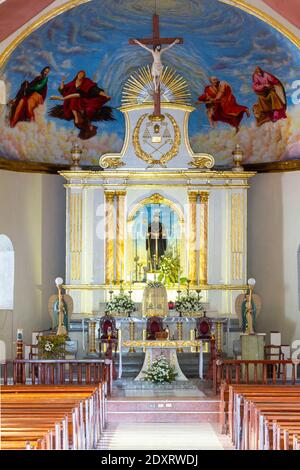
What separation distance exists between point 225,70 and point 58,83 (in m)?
4.02

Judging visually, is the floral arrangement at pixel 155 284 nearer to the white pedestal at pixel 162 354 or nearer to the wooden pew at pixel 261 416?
the white pedestal at pixel 162 354

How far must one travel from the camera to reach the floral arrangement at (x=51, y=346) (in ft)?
64.7

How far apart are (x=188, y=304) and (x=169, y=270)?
1101 millimetres

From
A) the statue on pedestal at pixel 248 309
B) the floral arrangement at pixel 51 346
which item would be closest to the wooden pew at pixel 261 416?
the floral arrangement at pixel 51 346

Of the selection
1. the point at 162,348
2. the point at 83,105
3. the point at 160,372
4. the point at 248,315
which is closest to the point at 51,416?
the point at 160,372

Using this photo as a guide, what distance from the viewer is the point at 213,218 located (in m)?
23.8

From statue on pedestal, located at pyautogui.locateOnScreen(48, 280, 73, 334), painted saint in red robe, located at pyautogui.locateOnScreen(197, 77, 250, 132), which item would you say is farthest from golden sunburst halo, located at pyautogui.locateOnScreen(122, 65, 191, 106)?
statue on pedestal, located at pyautogui.locateOnScreen(48, 280, 73, 334)

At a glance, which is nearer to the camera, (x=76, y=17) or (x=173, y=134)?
(x=76, y=17)

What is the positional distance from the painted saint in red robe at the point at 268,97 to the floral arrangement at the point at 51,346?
301 inches

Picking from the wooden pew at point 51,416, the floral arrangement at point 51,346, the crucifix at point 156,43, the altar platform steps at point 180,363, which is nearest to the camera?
the wooden pew at point 51,416

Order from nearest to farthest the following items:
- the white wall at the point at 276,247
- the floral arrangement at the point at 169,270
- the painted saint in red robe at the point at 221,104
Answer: the floral arrangement at the point at 169,270 < the white wall at the point at 276,247 < the painted saint in red robe at the point at 221,104

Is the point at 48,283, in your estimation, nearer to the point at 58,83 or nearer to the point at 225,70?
the point at 58,83

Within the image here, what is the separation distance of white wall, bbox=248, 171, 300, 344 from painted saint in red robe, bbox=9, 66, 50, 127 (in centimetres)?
573
